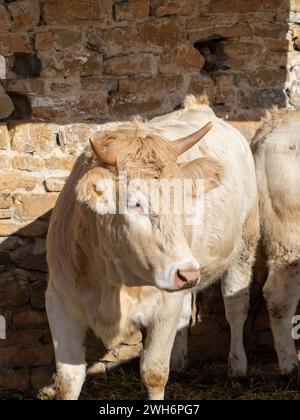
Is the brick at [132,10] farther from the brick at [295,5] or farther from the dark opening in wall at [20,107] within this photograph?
the brick at [295,5]

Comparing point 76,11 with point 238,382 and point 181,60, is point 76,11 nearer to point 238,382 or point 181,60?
point 181,60

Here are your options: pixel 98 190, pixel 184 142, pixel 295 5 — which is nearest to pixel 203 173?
pixel 184 142

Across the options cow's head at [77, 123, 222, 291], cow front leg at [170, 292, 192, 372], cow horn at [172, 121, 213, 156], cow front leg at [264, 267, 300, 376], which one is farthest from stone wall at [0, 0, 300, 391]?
cow horn at [172, 121, 213, 156]

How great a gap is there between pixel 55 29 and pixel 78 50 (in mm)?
226

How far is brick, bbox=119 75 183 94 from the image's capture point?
7.20 metres

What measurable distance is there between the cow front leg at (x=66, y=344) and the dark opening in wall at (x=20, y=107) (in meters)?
1.68

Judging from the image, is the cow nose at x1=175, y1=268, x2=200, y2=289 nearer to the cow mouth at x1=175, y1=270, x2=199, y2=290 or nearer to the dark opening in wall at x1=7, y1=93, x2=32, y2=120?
the cow mouth at x1=175, y1=270, x2=199, y2=290

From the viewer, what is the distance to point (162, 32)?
7242mm

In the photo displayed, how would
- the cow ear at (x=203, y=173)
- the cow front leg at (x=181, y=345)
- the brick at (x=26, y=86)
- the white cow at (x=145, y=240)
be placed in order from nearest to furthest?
1. the white cow at (x=145, y=240)
2. the cow ear at (x=203, y=173)
3. the brick at (x=26, y=86)
4. the cow front leg at (x=181, y=345)

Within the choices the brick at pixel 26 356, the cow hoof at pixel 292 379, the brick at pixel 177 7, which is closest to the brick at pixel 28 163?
the brick at pixel 26 356

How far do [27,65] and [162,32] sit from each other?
106cm

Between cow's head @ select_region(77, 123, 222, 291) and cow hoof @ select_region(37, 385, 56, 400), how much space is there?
1682 mm

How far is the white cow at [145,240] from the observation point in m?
5.02

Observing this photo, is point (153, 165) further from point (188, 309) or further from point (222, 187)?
point (188, 309)
